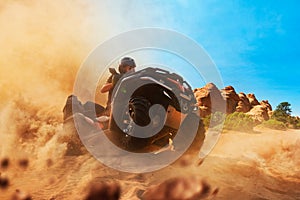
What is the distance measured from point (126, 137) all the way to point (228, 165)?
299cm

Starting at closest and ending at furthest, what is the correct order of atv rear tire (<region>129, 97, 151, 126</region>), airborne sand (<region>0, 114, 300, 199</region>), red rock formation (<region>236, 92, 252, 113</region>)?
atv rear tire (<region>129, 97, 151, 126</region>), airborne sand (<region>0, 114, 300, 199</region>), red rock formation (<region>236, 92, 252, 113</region>)

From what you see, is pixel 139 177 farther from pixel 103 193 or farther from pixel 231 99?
pixel 231 99

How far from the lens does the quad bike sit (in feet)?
15.1

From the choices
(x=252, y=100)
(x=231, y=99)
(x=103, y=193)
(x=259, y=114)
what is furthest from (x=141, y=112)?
(x=252, y=100)

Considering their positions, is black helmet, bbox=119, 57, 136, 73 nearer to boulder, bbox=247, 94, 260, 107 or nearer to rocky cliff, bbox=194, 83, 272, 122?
rocky cliff, bbox=194, 83, 272, 122

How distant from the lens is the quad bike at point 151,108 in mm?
4602

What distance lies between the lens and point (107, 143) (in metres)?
5.50

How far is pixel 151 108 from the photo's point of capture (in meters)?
4.66

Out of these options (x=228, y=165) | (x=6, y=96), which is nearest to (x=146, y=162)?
(x=228, y=165)

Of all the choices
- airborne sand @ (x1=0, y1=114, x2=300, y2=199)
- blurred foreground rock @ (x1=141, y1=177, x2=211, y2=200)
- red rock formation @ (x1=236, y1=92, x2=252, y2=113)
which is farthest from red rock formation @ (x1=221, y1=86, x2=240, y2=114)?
blurred foreground rock @ (x1=141, y1=177, x2=211, y2=200)

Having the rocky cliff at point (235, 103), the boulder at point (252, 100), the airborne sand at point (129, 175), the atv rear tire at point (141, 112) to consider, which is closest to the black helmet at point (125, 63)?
the atv rear tire at point (141, 112)

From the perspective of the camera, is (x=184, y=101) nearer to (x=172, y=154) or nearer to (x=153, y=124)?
(x=153, y=124)

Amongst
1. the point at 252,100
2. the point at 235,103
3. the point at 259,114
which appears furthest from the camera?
the point at 252,100

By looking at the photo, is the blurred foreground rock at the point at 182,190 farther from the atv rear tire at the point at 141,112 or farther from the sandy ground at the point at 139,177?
the atv rear tire at the point at 141,112
